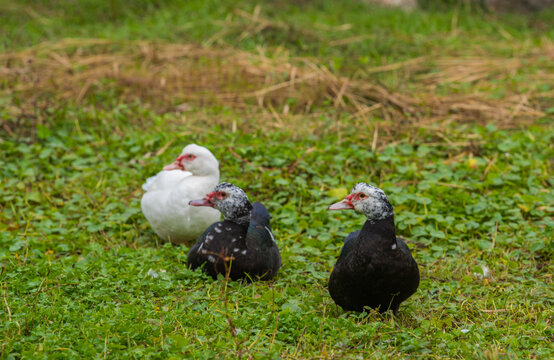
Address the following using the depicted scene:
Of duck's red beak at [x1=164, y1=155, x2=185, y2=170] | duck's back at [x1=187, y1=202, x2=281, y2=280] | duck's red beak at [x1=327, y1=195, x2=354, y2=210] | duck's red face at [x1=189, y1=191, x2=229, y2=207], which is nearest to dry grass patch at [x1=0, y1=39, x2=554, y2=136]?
duck's red beak at [x1=164, y1=155, x2=185, y2=170]

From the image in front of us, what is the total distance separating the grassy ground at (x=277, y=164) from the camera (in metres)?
3.53

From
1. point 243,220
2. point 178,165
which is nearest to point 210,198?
point 243,220

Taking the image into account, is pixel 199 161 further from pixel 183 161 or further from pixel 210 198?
pixel 210 198

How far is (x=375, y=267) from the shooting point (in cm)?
366

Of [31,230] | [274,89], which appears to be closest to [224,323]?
[31,230]

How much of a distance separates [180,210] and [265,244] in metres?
0.87

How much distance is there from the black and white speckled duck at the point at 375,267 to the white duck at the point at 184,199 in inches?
59.8

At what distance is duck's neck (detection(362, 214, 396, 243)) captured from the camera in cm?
370

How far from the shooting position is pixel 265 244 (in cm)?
441

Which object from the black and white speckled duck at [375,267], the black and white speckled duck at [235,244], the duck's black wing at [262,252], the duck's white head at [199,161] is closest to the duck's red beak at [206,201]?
the black and white speckled duck at [235,244]

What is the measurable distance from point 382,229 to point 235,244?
1.09 m

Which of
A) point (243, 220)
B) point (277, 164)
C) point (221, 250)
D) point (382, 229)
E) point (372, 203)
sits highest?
point (372, 203)

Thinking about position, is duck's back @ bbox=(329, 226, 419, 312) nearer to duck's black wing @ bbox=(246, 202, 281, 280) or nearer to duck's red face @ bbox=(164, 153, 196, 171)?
duck's black wing @ bbox=(246, 202, 281, 280)

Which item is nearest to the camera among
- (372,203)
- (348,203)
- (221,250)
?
(372,203)
